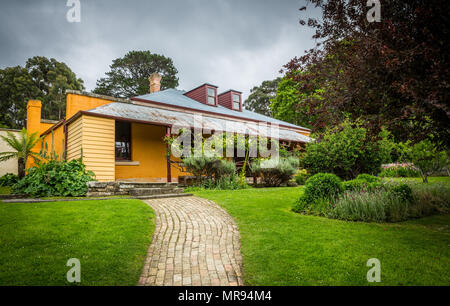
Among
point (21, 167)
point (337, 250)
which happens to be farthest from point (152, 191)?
point (337, 250)

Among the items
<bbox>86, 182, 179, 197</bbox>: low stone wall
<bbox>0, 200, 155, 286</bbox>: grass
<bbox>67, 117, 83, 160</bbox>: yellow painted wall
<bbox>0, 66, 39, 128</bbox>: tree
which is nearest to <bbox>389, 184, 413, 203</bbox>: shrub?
<bbox>0, 200, 155, 286</bbox>: grass

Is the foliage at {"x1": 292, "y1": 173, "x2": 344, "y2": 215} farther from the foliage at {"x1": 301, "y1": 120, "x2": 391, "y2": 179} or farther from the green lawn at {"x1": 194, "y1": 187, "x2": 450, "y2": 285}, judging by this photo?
the foliage at {"x1": 301, "y1": 120, "x2": 391, "y2": 179}

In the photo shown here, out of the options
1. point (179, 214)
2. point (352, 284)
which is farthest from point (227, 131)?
point (352, 284)

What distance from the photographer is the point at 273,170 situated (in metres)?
11.8

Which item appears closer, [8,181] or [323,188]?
[323,188]

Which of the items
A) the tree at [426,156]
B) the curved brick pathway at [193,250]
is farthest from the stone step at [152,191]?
the tree at [426,156]

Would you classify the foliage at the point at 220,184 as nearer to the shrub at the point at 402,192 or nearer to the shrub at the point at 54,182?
the shrub at the point at 54,182

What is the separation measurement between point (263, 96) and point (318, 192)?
39.5m

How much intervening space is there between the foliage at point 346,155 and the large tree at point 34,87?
110 ft

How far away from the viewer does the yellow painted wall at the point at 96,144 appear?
9.66m

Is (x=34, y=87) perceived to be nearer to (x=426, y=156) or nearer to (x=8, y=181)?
(x=8, y=181)

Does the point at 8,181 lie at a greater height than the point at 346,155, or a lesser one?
lesser

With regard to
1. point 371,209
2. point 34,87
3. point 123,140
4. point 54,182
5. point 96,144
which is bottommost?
point 371,209
